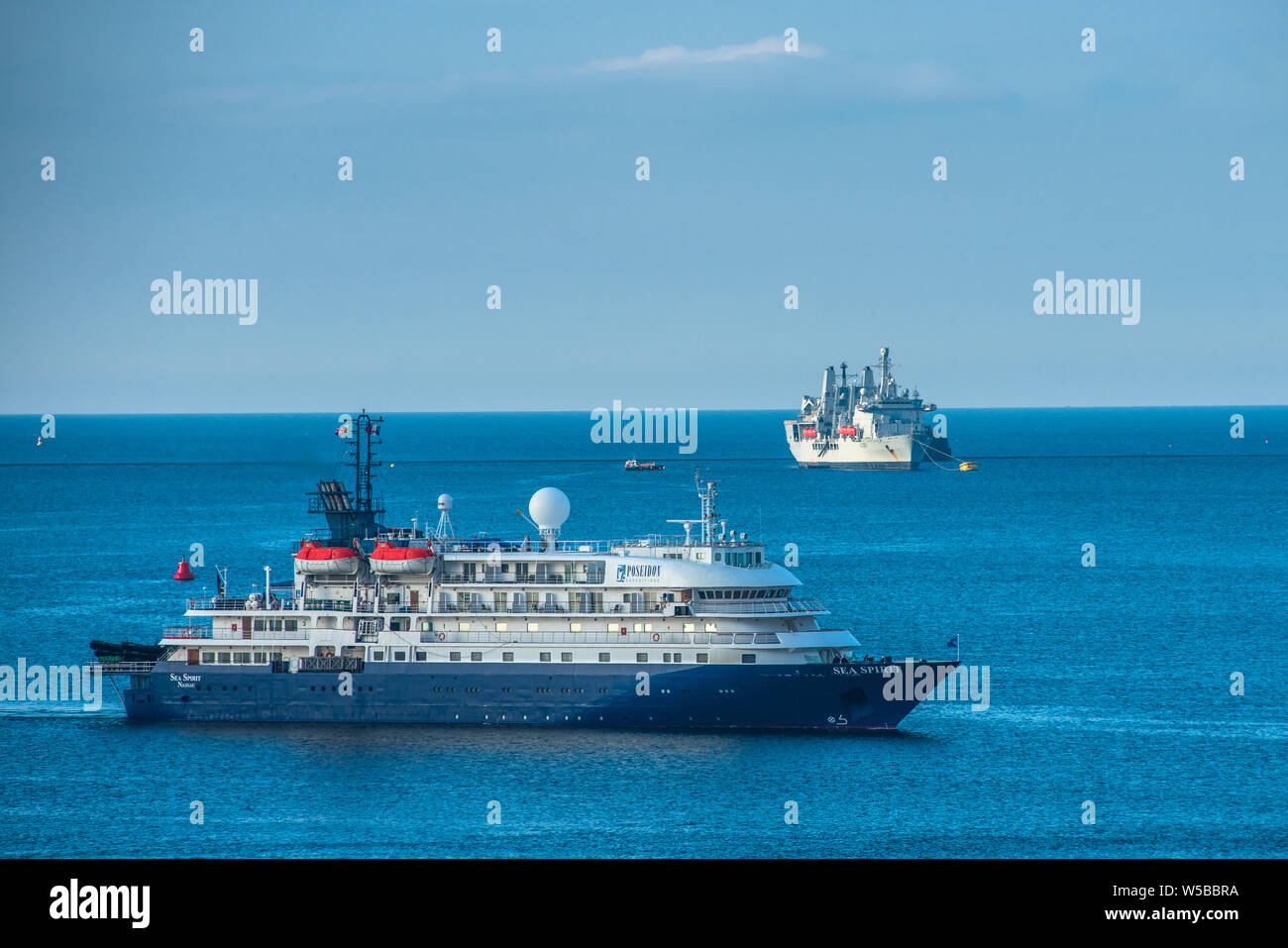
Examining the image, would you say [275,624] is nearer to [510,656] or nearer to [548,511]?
[510,656]

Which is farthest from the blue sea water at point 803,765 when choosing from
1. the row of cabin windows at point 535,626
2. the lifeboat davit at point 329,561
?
the lifeboat davit at point 329,561

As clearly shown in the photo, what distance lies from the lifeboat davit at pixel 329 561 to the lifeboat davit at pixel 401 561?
1.34 m

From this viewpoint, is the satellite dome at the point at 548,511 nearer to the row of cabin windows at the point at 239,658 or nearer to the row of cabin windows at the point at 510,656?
the row of cabin windows at the point at 510,656

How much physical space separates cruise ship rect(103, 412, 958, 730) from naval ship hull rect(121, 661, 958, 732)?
5cm

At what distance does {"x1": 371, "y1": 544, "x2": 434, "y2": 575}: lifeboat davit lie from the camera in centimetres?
5703

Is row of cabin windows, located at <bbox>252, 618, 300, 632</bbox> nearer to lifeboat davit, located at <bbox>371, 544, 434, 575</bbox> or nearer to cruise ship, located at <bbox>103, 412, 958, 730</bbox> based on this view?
cruise ship, located at <bbox>103, 412, 958, 730</bbox>

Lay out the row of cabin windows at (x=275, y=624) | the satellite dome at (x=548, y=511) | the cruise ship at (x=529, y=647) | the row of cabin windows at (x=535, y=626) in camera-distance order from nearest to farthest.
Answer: the cruise ship at (x=529, y=647) → the row of cabin windows at (x=535, y=626) → the row of cabin windows at (x=275, y=624) → the satellite dome at (x=548, y=511)

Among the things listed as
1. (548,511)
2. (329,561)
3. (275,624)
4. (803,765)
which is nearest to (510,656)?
(548,511)

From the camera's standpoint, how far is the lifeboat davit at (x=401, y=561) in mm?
57031

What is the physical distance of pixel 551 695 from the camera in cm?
5500

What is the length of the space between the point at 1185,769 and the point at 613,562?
2052 cm

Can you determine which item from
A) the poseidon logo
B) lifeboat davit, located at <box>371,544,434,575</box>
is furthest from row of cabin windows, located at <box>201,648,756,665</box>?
lifeboat davit, located at <box>371,544,434,575</box>
